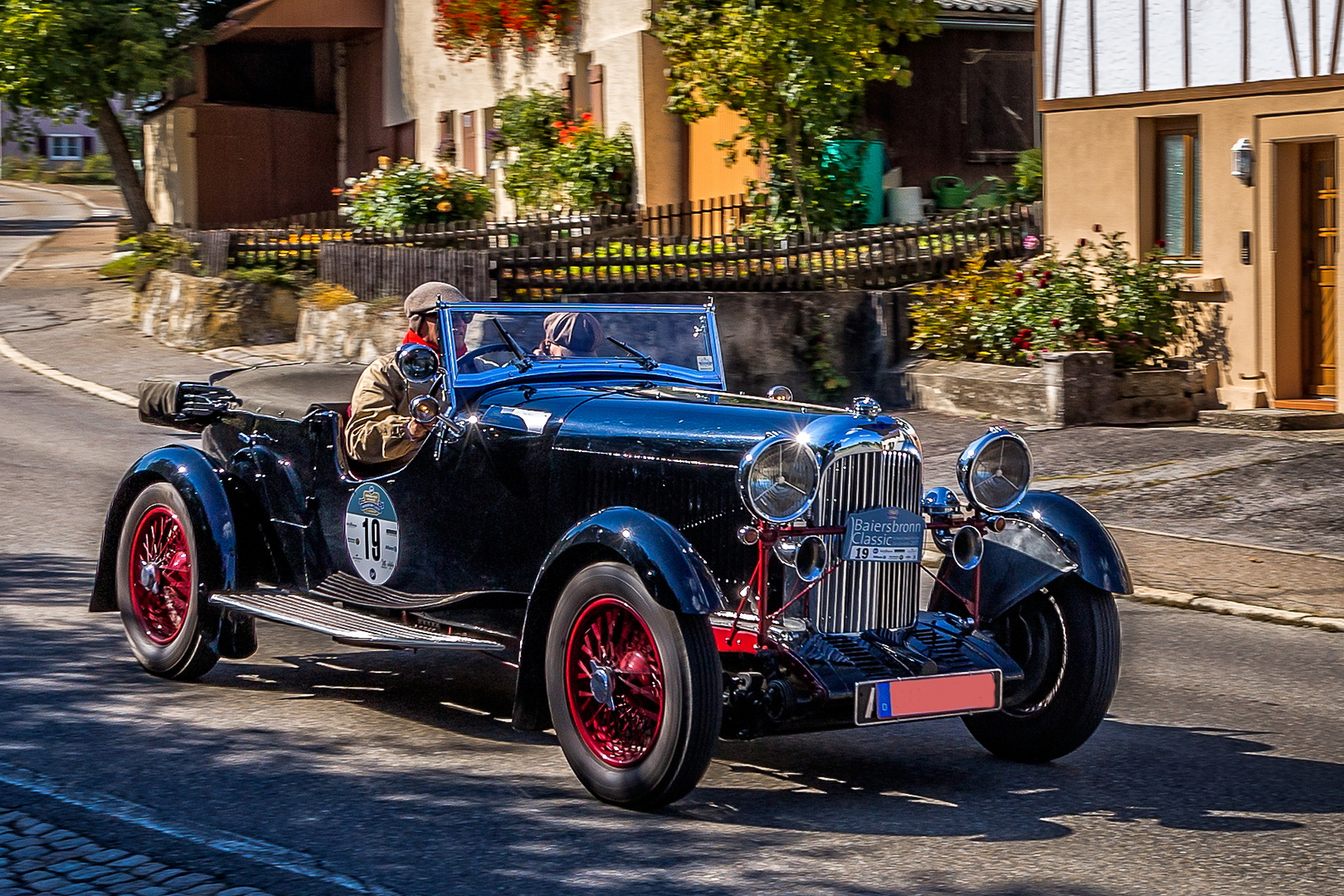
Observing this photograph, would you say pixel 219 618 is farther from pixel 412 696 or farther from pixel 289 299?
pixel 289 299

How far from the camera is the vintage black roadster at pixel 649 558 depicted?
517 cm

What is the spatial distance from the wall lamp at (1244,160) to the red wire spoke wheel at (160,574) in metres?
10.8

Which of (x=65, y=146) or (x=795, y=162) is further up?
(x=65, y=146)

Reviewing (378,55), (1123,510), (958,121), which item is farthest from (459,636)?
(378,55)

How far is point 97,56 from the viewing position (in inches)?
984

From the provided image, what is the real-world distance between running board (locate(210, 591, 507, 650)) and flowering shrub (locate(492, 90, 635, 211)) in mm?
15717

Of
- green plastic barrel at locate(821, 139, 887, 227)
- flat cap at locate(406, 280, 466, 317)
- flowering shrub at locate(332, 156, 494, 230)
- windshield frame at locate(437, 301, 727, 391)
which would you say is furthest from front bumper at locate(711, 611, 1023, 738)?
flowering shrub at locate(332, 156, 494, 230)

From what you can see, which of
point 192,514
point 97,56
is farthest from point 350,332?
point 192,514

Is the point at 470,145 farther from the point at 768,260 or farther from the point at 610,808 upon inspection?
the point at 610,808

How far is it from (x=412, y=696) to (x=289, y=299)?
14128mm

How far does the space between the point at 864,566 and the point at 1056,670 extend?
32.6 inches

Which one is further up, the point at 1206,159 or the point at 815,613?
the point at 1206,159

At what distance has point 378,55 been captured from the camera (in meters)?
30.8

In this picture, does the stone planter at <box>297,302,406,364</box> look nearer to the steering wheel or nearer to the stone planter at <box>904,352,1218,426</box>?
the stone planter at <box>904,352,1218,426</box>
